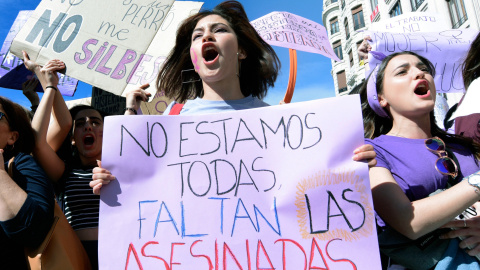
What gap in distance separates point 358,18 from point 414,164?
114 ft

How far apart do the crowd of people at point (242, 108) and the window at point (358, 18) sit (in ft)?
→ 109

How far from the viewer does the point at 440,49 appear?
3148mm

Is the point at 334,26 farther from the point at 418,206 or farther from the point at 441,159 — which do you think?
the point at 418,206

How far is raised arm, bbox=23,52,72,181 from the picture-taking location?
207 cm

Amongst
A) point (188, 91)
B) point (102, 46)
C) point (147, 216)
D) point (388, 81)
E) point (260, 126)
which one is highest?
point (102, 46)

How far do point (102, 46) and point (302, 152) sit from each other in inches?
90.3

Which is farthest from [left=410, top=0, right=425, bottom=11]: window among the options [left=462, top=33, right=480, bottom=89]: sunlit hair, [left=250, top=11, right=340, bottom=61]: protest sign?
[left=462, top=33, right=480, bottom=89]: sunlit hair

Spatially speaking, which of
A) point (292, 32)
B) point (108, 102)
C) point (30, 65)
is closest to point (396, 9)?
point (292, 32)

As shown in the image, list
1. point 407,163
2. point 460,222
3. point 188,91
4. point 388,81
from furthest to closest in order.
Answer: point 188,91, point 388,81, point 407,163, point 460,222

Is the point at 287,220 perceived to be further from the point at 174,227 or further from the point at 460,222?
the point at 460,222

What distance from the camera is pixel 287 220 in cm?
148

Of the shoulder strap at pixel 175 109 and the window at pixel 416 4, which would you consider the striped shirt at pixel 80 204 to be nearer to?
the shoulder strap at pixel 175 109

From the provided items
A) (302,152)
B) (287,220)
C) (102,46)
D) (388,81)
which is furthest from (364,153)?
(102,46)

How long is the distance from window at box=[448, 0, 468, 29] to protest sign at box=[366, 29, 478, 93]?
1564cm
